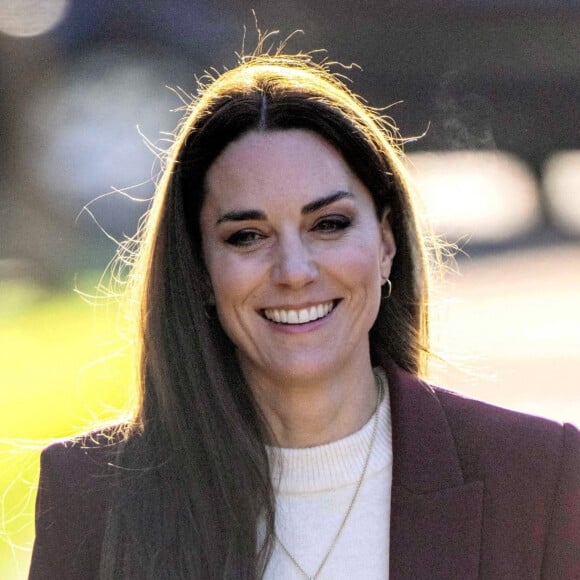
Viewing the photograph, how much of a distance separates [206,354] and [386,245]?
529mm

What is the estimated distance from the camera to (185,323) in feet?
10.5

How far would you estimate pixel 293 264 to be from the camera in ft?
9.71

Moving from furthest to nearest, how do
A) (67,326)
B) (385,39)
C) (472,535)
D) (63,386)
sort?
1. (385,39)
2. (67,326)
3. (63,386)
4. (472,535)

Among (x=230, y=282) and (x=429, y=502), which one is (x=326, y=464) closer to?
(x=429, y=502)

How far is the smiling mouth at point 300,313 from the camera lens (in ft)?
9.91

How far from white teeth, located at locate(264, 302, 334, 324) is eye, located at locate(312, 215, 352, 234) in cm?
17

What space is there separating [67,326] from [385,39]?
615cm

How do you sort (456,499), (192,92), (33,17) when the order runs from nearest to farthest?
1. (456,499)
2. (33,17)
3. (192,92)

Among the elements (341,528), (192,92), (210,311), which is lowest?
(341,528)

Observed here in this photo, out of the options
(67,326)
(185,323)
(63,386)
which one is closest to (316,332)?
(185,323)

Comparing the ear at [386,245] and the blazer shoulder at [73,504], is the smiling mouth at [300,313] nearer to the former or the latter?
the ear at [386,245]

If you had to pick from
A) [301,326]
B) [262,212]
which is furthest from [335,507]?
[262,212]

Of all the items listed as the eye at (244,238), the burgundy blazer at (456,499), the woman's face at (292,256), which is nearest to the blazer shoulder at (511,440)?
the burgundy blazer at (456,499)

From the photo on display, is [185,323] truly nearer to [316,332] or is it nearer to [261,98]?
[316,332]
